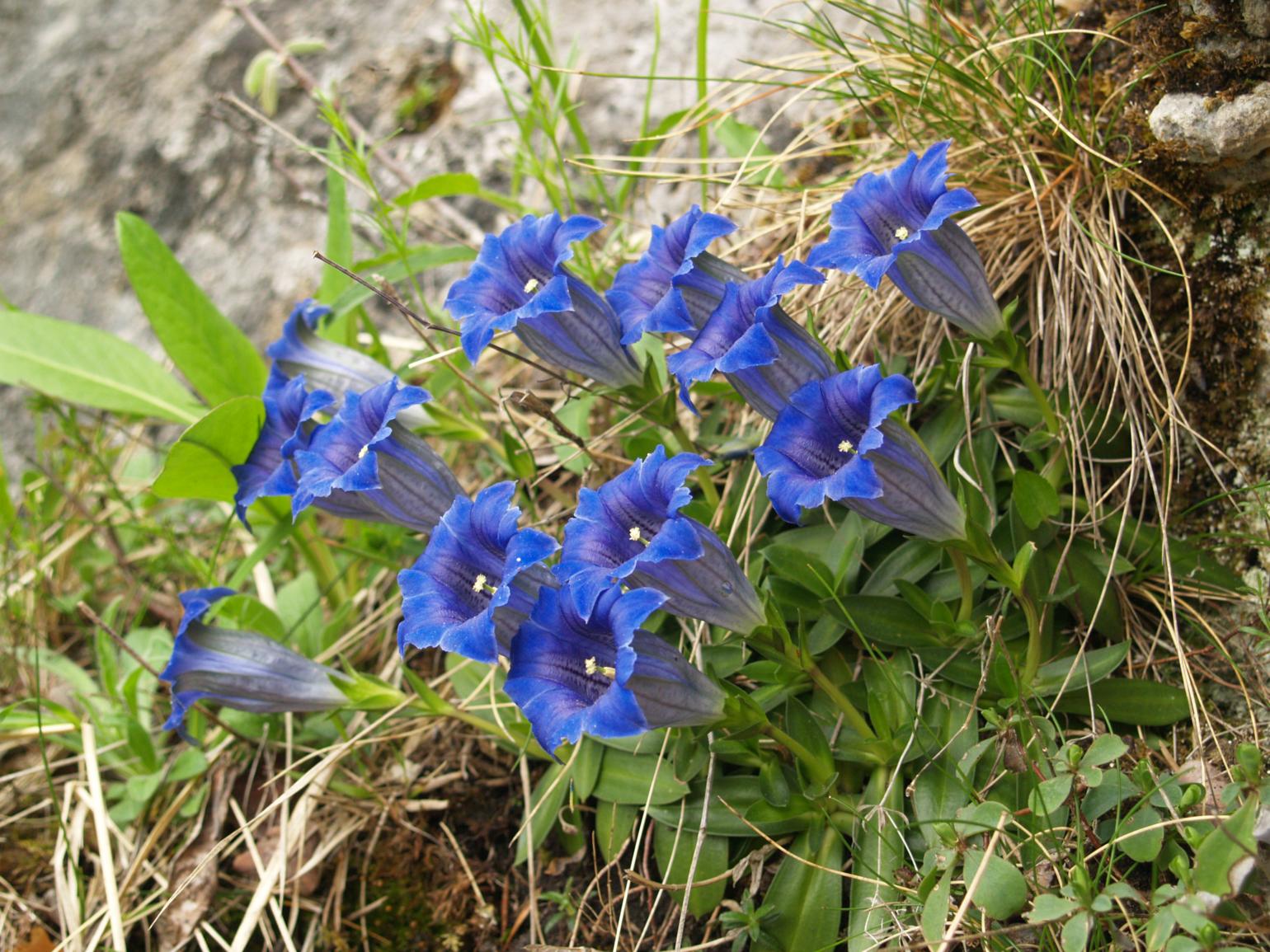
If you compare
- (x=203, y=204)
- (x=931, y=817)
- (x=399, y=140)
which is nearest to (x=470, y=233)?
(x=399, y=140)

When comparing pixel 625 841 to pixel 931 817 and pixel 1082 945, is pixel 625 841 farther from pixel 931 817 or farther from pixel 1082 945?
pixel 1082 945

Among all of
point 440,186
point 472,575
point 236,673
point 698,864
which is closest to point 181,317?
point 440,186

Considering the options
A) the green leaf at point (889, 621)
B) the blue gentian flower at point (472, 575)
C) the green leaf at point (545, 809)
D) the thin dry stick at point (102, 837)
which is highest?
the blue gentian flower at point (472, 575)

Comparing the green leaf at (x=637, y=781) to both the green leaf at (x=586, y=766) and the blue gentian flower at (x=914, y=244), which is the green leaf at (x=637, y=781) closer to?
the green leaf at (x=586, y=766)

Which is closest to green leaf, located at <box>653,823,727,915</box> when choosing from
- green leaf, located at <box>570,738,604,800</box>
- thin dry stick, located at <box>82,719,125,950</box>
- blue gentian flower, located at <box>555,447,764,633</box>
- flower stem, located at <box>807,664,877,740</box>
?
green leaf, located at <box>570,738,604,800</box>

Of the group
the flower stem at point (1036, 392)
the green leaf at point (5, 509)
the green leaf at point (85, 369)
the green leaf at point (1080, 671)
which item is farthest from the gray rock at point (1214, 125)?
the green leaf at point (5, 509)

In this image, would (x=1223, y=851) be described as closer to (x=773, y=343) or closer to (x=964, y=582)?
(x=964, y=582)

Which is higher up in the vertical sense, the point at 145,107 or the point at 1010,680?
the point at 145,107

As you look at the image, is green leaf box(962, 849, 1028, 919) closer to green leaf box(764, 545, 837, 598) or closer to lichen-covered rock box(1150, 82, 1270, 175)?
green leaf box(764, 545, 837, 598)

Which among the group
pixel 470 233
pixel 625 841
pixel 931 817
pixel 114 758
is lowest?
pixel 114 758
